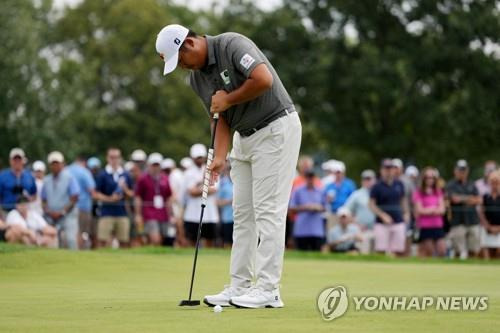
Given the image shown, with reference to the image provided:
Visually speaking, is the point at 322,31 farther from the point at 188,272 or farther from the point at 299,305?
the point at 299,305

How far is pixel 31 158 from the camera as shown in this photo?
157 ft

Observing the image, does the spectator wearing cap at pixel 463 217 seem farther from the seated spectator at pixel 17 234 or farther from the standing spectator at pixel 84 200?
the seated spectator at pixel 17 234

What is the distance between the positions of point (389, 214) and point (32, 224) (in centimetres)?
623

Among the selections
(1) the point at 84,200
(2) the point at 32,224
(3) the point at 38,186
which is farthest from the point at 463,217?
(2) the point at 32,224

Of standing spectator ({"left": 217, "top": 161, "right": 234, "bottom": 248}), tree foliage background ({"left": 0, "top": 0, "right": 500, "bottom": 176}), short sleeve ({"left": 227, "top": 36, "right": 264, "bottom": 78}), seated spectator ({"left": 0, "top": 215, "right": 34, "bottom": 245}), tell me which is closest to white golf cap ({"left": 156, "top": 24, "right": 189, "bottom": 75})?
short sleeve ({"left": 227, "top": 36, "right": 264, "bottom": 78})

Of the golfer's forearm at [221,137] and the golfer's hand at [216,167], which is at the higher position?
the golfer's forearm at [221,137]

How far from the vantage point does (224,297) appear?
8328 mm

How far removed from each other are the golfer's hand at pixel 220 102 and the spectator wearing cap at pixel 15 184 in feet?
35.5

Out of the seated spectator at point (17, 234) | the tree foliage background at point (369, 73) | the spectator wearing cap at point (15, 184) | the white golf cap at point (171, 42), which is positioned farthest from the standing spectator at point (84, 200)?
the tree foliage background at point (369, 73)

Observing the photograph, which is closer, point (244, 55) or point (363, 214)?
point (244, 55)

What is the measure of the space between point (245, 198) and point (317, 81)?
32.6 meters

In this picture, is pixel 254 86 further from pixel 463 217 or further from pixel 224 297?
pixel 463 217

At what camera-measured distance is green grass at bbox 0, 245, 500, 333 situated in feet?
22.5

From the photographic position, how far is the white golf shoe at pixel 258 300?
8102mm
